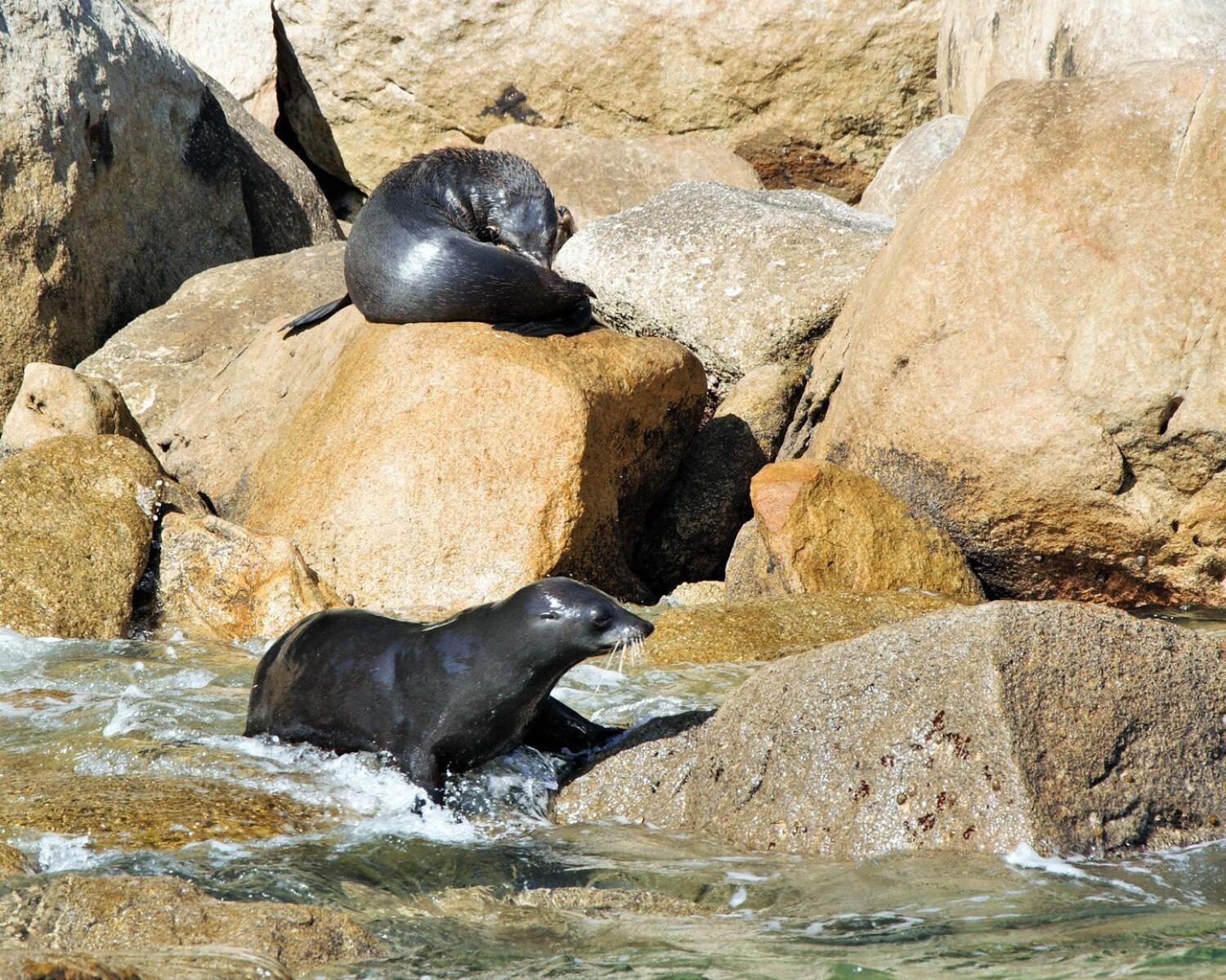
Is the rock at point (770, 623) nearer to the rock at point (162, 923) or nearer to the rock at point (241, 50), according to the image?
the rock at point (162, 923)

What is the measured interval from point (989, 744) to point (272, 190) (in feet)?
36.0

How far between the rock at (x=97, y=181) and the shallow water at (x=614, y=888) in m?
6.32

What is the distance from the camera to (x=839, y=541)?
7.64 metres

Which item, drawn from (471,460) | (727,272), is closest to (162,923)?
(471,460)

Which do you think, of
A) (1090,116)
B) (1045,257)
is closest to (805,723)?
(1045,257)

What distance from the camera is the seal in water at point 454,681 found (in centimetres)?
479

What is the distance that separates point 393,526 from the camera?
8.00 meters

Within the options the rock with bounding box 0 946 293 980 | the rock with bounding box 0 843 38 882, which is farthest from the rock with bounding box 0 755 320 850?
the rock with bounding box 0 946 293 980

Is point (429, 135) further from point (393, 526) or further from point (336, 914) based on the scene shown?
point (336, 914)

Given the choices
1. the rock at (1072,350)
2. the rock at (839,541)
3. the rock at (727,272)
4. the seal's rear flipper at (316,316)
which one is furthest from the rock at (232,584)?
the rock at (727,272)

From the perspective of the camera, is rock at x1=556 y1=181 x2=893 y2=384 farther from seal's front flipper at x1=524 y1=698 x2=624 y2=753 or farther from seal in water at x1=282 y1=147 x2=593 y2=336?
seal's front flipper at x1=524 y1=698 x2=624 y2=753

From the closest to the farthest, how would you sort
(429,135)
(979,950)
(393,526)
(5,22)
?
(979,950) → (393,526) → (5,22) → (429,135)

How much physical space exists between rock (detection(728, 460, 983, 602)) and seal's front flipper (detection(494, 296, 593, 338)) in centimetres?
152

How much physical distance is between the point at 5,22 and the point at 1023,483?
7679 mm
